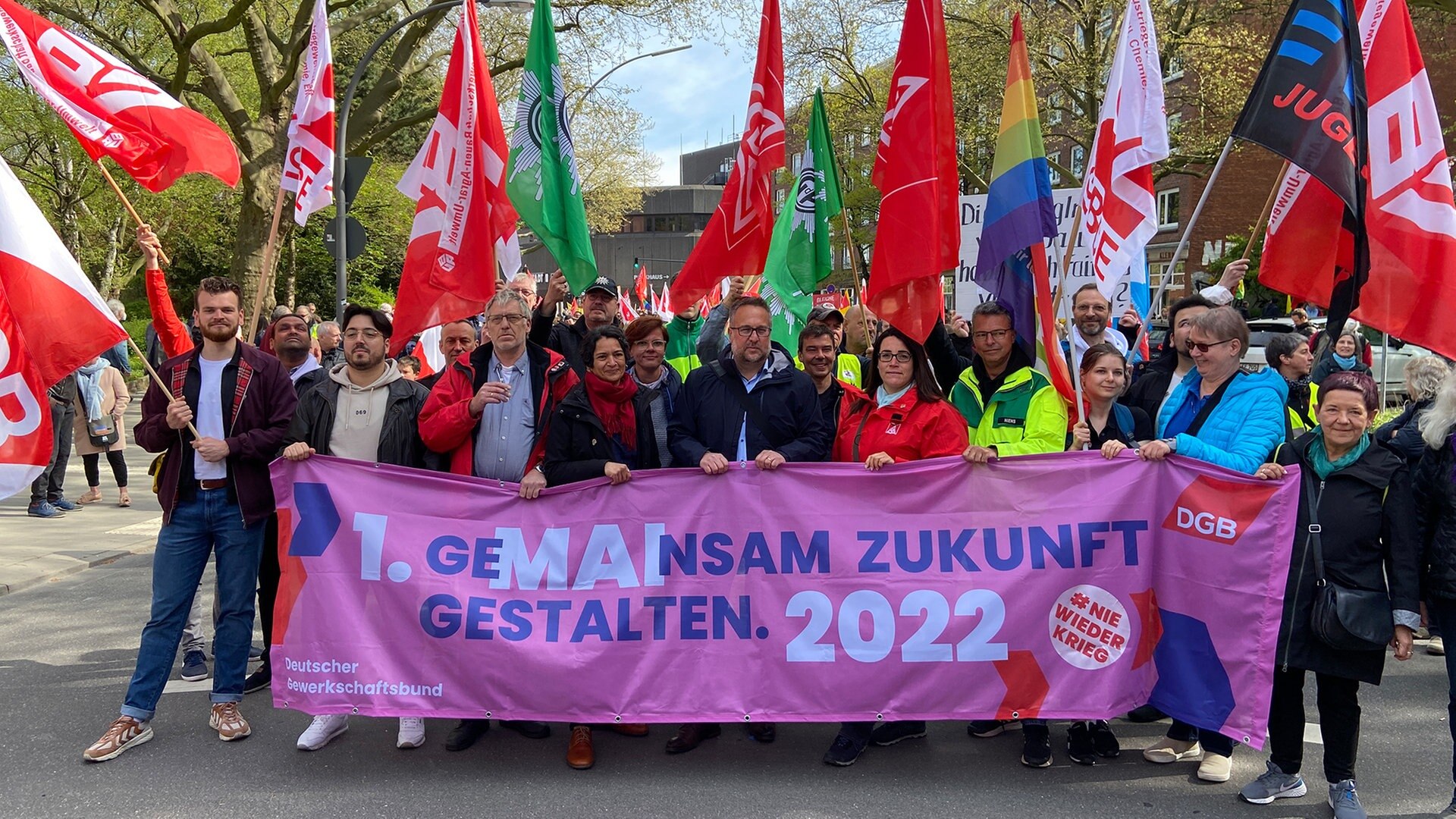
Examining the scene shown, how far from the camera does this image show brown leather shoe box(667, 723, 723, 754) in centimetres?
466

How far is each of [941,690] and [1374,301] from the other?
2.36 meters

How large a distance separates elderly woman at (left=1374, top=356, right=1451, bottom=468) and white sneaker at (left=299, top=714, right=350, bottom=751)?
4.69 meters

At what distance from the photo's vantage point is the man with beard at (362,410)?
4918 millimetres

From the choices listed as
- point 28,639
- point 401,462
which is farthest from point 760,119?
point 28,639

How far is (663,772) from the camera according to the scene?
4445mm

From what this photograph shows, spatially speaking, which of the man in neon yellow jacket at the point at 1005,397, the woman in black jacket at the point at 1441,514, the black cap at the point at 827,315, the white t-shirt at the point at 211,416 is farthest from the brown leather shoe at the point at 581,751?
the black cap at the point at 827,315

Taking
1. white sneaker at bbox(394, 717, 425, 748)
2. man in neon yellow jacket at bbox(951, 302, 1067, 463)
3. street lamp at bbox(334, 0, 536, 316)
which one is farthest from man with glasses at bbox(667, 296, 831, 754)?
street lamp at bbox(334, 0, 536, 316)

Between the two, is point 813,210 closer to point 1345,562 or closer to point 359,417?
point 359,417

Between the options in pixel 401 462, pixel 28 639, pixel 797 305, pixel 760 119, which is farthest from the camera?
pixel 797 305

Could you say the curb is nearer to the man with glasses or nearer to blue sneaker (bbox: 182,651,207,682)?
blue sneaker (bbox: 182,651,207,682)

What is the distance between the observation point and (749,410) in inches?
192

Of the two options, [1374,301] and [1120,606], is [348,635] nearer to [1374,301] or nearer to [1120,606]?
[1120,606]

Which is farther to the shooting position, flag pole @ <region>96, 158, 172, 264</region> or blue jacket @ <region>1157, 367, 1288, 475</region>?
flag pole @ <region>96, 158, 172, 264</region>

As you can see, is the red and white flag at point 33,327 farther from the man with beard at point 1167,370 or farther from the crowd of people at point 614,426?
the man with beard at point 1167,370
